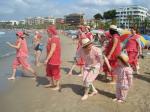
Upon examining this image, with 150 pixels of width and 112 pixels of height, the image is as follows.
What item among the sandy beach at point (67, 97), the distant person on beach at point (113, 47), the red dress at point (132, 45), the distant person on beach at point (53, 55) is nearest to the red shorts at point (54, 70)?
the distant person on beach at point (53, 55)

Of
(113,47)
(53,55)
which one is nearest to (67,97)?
(53,55)

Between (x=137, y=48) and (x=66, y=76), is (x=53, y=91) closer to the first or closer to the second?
(x=66, y=76)

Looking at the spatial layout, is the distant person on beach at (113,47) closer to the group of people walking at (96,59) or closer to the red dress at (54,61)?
the group of people walking at (96,59)

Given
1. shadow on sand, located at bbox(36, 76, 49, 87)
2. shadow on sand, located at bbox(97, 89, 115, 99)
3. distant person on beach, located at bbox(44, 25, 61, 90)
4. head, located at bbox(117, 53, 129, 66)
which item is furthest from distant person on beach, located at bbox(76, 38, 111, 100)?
shadow on sand, located at bbox(36, 76, 49, 87)

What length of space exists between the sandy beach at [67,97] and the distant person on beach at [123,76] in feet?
0.87

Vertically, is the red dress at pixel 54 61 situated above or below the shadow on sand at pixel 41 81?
above

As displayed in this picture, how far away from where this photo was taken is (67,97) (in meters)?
7.78

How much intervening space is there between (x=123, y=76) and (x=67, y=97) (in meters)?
1.52

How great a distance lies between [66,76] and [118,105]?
3.88 metres

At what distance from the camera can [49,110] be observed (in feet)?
22.4

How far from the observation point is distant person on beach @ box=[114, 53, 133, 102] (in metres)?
7.02

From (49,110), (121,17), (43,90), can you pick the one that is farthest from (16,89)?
(121,17)

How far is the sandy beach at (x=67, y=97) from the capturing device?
22.6ft

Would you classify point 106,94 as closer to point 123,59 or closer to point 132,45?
point 123,59
